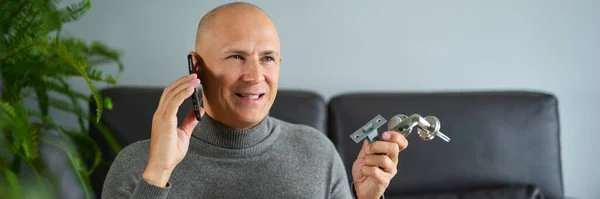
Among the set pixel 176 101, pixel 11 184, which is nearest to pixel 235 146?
pixel 176 101

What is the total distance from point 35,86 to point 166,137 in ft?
3.17

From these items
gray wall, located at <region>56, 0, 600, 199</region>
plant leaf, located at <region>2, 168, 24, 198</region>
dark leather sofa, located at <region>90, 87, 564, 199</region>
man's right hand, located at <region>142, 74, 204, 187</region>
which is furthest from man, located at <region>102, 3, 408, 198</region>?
gray wall, located at <region>56, 0, 600, 199</region>

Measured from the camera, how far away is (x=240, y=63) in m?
1.30

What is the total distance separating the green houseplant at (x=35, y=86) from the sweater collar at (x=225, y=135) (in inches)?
17.2

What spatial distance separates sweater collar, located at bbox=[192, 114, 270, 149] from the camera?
1.40 meters

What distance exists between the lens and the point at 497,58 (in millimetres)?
2574

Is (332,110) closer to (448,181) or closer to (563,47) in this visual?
(448,181)

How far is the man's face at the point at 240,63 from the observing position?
1.29 metres

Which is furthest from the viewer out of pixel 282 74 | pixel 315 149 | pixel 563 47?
pixel 563 47

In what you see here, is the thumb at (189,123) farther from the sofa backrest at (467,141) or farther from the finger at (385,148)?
the sofa backrest at (467,141)

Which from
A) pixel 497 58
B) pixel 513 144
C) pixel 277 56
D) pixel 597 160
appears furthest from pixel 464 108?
pixel 277 56

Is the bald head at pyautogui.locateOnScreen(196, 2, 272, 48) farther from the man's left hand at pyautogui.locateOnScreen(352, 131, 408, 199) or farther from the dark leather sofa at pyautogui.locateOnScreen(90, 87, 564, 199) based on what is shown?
the dark leather sofa at pyautogui.locateOnScreen(90, 87, 564, 199)

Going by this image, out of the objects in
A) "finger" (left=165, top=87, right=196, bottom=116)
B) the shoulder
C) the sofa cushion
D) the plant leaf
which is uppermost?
"finger" (left=165, top=87, right=196, bottom=116)

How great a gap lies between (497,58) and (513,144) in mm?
456
